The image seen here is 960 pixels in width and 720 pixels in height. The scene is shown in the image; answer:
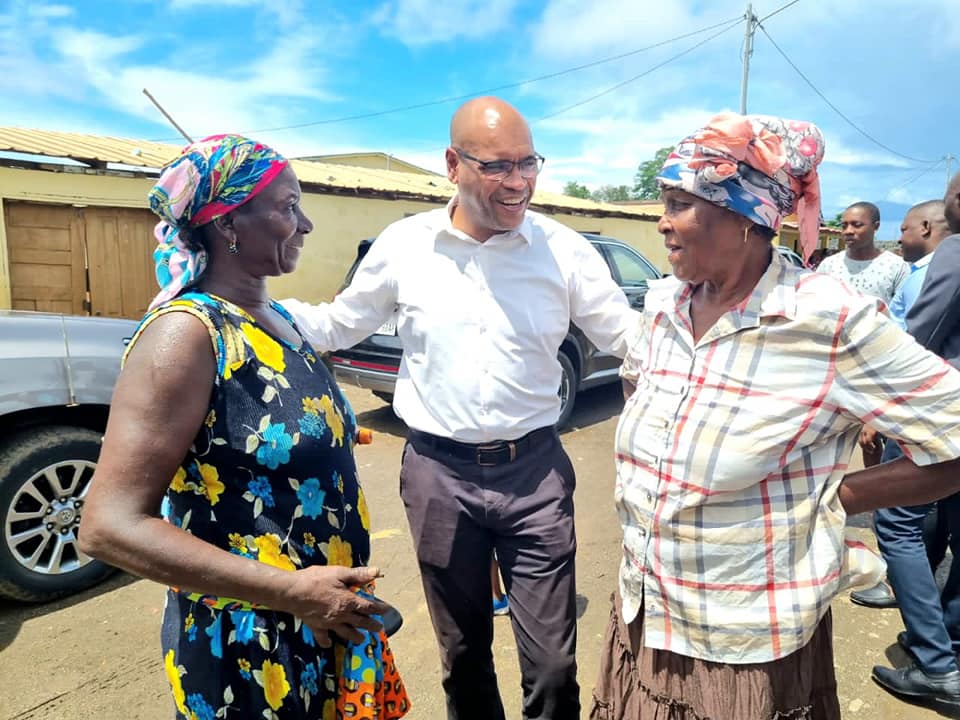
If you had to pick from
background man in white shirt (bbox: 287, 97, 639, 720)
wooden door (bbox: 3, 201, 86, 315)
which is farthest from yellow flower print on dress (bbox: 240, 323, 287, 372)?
wooden door (bbox: 3, 201, 86, 315)

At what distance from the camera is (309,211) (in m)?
10.7

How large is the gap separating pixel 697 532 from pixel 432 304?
3.75ft

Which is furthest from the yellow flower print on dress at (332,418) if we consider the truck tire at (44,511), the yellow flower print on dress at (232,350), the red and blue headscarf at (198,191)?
the truck tire at (44,511)

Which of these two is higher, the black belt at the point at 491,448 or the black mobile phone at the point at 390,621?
the black belt at the point at 491,448

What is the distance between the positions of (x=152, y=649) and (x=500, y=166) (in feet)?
8.62

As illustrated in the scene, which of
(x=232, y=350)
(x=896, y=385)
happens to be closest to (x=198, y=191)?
(x=232, y=350)

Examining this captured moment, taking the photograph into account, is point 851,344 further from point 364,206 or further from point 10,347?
point 364,206

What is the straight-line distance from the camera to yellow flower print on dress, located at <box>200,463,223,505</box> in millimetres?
1300

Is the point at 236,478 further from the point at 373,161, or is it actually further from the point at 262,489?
the point at 373,161

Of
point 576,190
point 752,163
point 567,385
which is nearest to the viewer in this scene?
point 752,163

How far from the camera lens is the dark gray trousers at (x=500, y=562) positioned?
209cm

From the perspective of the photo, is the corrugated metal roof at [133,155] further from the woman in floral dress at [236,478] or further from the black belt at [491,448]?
the woman in floral dress at [236,478]

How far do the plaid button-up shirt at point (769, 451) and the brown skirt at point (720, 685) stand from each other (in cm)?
5

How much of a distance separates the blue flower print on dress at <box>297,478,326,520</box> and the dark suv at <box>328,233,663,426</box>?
4.00 metres
